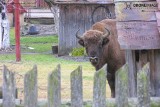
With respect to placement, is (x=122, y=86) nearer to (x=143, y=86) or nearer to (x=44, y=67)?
(x=143, y=86)

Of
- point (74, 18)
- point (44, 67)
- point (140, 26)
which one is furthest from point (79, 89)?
point (74, 18)

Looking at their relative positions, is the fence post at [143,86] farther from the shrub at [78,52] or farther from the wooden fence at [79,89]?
the shrub at [78,52]

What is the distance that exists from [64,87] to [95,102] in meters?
9.95

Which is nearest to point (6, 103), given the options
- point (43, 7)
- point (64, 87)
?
point (64, 87)

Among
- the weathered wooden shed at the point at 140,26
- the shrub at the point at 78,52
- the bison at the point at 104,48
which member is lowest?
the shrub at the point at 78,52

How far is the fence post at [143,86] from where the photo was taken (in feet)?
16.0

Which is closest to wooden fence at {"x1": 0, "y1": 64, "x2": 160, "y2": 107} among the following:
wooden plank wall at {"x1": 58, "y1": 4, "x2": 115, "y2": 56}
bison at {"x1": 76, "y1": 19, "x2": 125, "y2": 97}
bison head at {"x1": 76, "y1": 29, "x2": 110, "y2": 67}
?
bison at {"x1": 76, "y1": 19, "x2": 125, "y2": 97}

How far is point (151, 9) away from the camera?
6316 millimetres

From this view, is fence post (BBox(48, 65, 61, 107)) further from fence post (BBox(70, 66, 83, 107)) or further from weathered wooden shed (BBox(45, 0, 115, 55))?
weathered wooden shed (BBox(45, 0, 115, 55))

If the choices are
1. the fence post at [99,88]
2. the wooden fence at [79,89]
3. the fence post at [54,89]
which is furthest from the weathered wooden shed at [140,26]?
the fence post at [54,89]

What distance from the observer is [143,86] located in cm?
491

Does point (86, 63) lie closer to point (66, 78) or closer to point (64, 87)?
point (66, 78)

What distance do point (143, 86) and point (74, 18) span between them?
2212cm

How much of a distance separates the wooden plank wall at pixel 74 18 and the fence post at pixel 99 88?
71.7 feet
